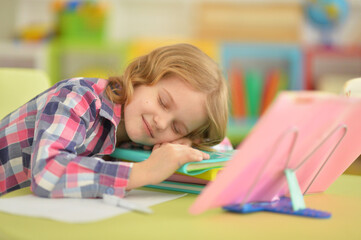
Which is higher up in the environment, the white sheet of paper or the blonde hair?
the blonde hair

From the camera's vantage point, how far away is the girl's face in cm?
109

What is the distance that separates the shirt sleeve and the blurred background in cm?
219

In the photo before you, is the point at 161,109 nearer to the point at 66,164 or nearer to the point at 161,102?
the point at 161,102

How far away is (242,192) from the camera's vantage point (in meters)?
0.69

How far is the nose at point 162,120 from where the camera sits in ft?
3.55

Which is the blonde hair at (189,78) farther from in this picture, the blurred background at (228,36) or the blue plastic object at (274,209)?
the blurred background at (228,36)

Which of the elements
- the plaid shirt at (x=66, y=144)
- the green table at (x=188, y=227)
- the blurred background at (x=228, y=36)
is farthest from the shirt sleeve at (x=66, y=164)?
the blurred background at (x=228, y=36)

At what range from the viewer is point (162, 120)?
1.08m

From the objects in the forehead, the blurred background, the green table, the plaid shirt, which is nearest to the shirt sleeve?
the plaid shirt

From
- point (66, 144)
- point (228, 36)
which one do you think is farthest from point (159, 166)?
point (228, 36)

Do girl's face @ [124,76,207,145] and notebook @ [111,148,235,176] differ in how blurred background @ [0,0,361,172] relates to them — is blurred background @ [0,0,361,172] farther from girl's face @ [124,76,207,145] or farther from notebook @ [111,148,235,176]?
notebook @ [111,148,235,176]

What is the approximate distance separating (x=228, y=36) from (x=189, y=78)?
2276 mm

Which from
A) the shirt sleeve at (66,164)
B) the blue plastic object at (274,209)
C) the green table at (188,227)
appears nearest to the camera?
the green table at (188,227)

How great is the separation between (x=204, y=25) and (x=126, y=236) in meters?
2.87
